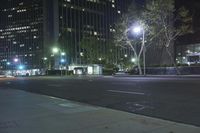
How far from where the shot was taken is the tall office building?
132875 millimetres

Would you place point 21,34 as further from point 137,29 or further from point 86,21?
point 137,29

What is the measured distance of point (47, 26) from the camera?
5384 inches

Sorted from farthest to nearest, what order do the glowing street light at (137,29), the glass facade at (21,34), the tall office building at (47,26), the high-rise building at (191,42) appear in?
the glass facade at (21,34)
the tall office building at (47,26)
the high-rise building at (191,42)
the glowing street light at (137,29)

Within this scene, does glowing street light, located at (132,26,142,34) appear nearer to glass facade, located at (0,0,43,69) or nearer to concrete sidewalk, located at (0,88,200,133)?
concrete sidewalk, located at (0,88,200,133)

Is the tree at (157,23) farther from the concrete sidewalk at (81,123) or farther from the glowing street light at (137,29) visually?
the concrete sidewalk at (81,123)

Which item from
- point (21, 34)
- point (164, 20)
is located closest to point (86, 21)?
point (21, 34)

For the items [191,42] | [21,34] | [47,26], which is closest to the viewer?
[191,42]

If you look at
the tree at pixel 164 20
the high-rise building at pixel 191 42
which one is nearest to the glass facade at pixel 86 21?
the high-rise building at pixel 191 42

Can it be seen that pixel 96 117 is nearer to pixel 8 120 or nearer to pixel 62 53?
pixel 8 120

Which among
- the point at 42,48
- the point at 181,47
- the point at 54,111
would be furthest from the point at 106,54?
the point at 54,111

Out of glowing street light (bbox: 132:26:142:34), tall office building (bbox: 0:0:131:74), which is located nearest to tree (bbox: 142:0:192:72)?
glowing street light (bbox: 132:26:142:34)

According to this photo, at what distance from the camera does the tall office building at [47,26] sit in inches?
5231

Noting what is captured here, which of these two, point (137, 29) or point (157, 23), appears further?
point (137, 29)

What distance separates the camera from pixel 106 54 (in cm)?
11744
